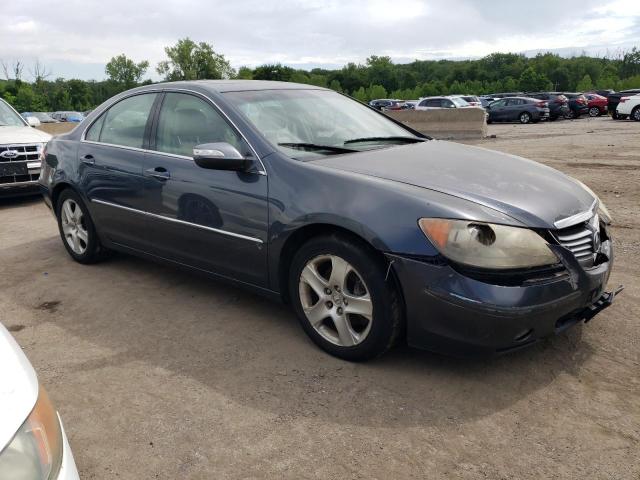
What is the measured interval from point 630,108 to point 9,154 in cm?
2634

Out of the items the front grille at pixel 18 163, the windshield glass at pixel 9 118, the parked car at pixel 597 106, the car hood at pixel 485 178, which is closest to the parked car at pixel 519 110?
the parked car at pixel 597 106

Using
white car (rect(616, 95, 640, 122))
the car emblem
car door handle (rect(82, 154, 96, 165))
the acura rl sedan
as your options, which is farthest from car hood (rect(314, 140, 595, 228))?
white car (rect(616, 95, 640, 122))

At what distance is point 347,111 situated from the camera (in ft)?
14.6

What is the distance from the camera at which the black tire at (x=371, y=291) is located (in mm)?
3043

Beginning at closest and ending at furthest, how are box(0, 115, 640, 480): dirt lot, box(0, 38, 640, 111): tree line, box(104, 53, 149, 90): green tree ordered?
box(0, 115, 640, 480): dirt lot, box(0, 38, 640, 111): tree line, box(104, 53, 149, 90): green tree

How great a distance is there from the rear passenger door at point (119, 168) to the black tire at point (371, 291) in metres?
1.76

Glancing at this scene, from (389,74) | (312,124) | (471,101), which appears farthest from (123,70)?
(312,124)

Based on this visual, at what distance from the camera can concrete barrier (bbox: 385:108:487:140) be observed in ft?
65.4

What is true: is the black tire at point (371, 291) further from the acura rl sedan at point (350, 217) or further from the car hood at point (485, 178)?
the car hood at point (485, 178)

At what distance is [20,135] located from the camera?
8633 mm

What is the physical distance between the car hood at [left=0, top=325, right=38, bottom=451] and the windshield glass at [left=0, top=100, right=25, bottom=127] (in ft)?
28.4

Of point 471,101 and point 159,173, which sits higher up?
point 471,101

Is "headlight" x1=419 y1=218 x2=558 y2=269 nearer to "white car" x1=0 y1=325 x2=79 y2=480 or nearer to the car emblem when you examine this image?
"white car" x1=0 y1=325 x2=79 y2=480

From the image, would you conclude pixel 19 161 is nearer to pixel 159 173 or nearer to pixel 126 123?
pixel 126 123
